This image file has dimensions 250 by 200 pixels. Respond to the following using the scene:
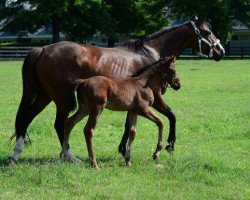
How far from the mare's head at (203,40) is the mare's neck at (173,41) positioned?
4.5 inches

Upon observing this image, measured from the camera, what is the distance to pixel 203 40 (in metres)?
9.93

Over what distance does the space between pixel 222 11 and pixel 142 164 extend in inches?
1988

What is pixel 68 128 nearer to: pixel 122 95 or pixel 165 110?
pixel 122 95

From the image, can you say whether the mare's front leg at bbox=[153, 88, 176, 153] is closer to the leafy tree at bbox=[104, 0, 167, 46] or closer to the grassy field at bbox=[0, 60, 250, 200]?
the grassy field at bbox=[0, 60, 250, 200]

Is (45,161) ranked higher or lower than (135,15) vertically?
higher

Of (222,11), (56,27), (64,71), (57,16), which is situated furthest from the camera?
(222,11)

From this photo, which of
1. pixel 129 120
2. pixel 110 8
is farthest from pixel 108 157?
pixel 110 8

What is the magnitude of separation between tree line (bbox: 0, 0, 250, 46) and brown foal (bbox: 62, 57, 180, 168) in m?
43.8

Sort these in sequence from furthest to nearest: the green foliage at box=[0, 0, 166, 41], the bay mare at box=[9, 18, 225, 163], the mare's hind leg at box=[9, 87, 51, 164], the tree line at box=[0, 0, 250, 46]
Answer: the tree line at box=[0, 0, 250, 46] < the green foliage at box=[0, 0, 166, 41] < the bay mare at box=[9, 18, 225, 163] < the mare's hind leg at box=[9, 87, 51, 164]

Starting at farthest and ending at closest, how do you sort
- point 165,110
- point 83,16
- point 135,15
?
point 135,15 → point 83,16 → point 165,110

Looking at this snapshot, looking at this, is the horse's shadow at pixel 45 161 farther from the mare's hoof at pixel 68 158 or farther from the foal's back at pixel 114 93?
the foal's back at pixel 114 93

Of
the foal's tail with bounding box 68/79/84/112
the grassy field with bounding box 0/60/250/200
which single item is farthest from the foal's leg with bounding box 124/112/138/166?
the foal's tail with bounding box 68/79/84/112

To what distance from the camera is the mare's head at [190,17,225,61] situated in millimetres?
9836

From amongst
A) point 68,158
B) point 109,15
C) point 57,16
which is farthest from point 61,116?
point 109,15
